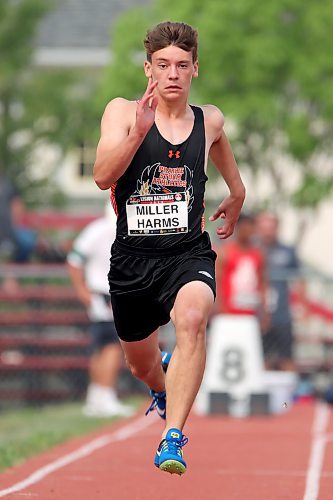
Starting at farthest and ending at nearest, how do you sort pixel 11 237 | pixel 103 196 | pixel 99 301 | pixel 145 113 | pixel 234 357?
pixel 103 196 → pixel 11 237 → pixel 234 357 → pixel 99 301 → pixel 145 113

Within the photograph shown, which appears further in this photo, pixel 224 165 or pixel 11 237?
pixel 11 237

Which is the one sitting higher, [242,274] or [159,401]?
[159,401]

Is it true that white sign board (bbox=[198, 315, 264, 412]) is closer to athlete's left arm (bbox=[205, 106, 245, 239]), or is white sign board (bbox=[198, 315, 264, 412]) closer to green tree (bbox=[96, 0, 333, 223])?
green tree (bbox=[96, 0, 333, 223])

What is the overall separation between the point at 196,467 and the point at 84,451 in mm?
1381

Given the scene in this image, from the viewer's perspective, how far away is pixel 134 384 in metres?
16.7

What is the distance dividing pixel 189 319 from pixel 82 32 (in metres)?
24.0

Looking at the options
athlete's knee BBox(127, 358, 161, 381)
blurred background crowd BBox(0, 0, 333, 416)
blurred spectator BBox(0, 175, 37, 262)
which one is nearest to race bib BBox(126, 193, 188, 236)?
athlete's knee BBox(127, 358, 161, 381)

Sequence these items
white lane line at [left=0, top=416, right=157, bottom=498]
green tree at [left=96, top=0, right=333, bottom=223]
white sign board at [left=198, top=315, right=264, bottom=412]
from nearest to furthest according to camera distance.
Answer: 1. white lane line at [left=0, top=416, right=157, bottom=498]
2. white sign board at [left=198, top=315, right=264, bottom=412]
3. green tree at [left=96, top=0, right=333, bottom=223]

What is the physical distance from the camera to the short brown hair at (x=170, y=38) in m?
7.11

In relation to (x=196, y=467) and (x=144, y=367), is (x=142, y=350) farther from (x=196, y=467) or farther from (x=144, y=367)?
(x=196, y=467)

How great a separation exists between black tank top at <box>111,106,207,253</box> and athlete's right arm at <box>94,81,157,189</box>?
0.14 metres

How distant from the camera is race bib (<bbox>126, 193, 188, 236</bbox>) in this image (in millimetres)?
7078

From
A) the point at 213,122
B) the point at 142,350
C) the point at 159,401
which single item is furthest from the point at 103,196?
the point at 213,122

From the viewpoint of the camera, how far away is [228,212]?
25.7 ft
